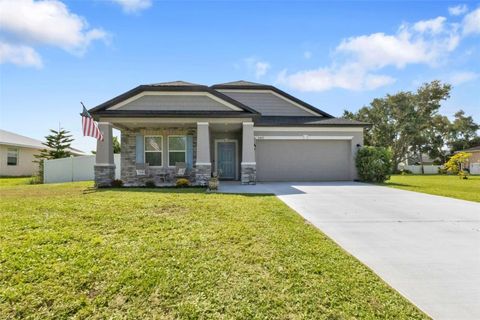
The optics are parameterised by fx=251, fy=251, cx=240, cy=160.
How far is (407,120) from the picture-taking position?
3131 centimetres

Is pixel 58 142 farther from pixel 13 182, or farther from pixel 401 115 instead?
pixel 401 115

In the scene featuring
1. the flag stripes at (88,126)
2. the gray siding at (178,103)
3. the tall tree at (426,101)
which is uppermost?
the tall tree at (426,101)

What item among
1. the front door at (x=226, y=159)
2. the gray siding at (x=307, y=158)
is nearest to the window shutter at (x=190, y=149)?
the front door at (x=226, y=159)

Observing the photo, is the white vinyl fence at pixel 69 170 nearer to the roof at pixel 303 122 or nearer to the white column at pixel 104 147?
the white column at pixel 104 147

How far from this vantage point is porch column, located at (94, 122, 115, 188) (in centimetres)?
1110

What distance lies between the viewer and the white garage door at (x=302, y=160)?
14.3 m

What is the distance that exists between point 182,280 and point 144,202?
455 cm

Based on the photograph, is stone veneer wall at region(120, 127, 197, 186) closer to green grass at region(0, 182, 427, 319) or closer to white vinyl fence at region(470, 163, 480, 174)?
green grass at region(0, 182, 427, 319)

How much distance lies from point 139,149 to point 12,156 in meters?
15.3

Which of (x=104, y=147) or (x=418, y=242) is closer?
(x=418, y=242)

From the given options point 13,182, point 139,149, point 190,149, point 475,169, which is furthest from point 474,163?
point 13,182

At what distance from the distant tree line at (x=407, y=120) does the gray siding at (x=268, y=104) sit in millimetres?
20270

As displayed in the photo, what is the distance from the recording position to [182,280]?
115 inches

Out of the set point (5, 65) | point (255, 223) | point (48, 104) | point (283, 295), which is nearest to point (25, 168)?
point (48, 104)
